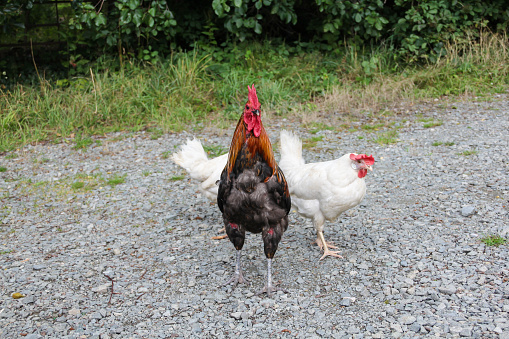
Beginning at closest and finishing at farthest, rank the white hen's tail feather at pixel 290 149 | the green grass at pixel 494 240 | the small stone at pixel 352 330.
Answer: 1. the small stone at pixel 352 330
2. the green grass at pixel 494 240
3. the white hen's tail feather at pixel 290 149

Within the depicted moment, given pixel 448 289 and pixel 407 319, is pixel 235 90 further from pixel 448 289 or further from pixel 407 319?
pixel 407 319

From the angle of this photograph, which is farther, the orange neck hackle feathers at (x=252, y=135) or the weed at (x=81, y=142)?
the weed at (x=81, y=142)

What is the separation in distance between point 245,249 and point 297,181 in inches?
36.4

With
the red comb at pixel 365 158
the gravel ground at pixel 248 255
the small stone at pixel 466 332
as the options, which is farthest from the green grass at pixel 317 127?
the small stone at pixel 466 332

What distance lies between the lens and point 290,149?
523 cm

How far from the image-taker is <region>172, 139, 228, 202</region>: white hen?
5.37 meters

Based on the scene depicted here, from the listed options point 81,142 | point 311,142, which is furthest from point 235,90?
point 81,142

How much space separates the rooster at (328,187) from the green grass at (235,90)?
3.50m

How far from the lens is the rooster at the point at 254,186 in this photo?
154 inches

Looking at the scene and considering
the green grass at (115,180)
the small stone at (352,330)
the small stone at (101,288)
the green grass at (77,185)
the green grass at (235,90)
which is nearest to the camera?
the small stone at (352,330)

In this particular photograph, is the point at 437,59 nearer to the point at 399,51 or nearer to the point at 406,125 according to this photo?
the point at 399,51

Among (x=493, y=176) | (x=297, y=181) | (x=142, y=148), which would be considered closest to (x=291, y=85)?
(x=142, y=148)

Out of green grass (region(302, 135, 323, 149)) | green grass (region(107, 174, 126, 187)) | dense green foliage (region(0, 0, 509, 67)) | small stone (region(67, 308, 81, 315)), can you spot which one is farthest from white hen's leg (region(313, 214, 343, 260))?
dense green foliage (region(0, 0, 509, 67))

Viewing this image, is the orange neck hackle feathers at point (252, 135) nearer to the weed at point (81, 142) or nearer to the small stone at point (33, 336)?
the small stone at point (33, 336)
